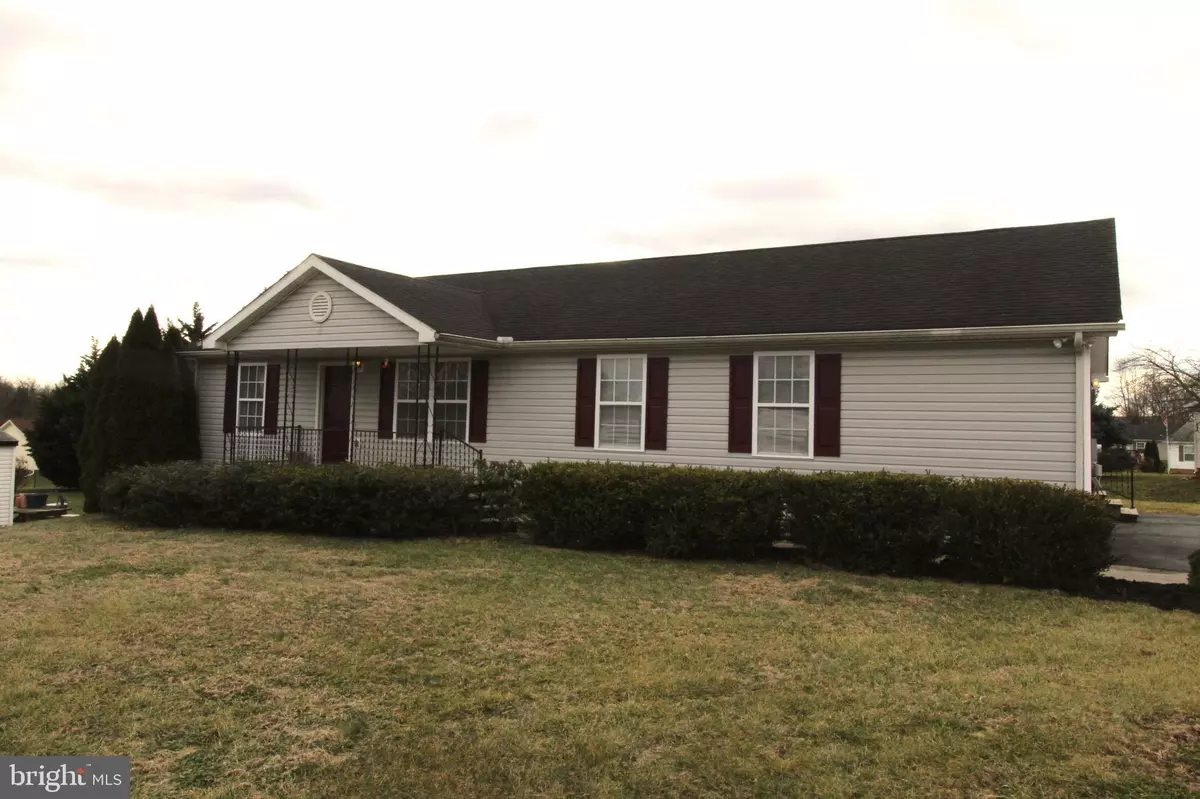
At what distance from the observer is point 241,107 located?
1208 centimetres

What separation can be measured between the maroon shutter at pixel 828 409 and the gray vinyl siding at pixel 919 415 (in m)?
0.10

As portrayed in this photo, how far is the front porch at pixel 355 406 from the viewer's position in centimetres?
1419

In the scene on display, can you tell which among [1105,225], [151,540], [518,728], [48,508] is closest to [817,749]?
[518,728]

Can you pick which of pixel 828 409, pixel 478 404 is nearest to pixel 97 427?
pixel 478 404

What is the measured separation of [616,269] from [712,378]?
16.2ft

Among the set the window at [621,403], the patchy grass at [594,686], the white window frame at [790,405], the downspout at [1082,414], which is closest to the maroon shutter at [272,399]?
the window at [621,403]

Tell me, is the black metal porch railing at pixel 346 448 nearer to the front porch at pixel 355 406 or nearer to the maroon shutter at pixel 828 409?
the front porch at pixel 355 406

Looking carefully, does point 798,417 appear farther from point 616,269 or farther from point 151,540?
point 151,540

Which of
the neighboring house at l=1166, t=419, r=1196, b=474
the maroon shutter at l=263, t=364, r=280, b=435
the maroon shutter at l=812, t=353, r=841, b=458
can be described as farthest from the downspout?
the neighboring house at l=1166, t=419, r=1196, b=474

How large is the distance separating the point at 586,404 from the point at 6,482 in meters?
9.96

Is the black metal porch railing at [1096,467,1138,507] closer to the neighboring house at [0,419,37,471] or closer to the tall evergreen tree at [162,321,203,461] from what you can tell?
the tall evergreen tree at [162,321,203,461]

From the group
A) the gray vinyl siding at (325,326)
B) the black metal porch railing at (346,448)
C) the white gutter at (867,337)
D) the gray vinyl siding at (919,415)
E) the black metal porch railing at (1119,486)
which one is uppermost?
the gray vinyl siding at (325,326)

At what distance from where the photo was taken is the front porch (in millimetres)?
14188

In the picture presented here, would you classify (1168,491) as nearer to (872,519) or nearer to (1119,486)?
(1119,486)
